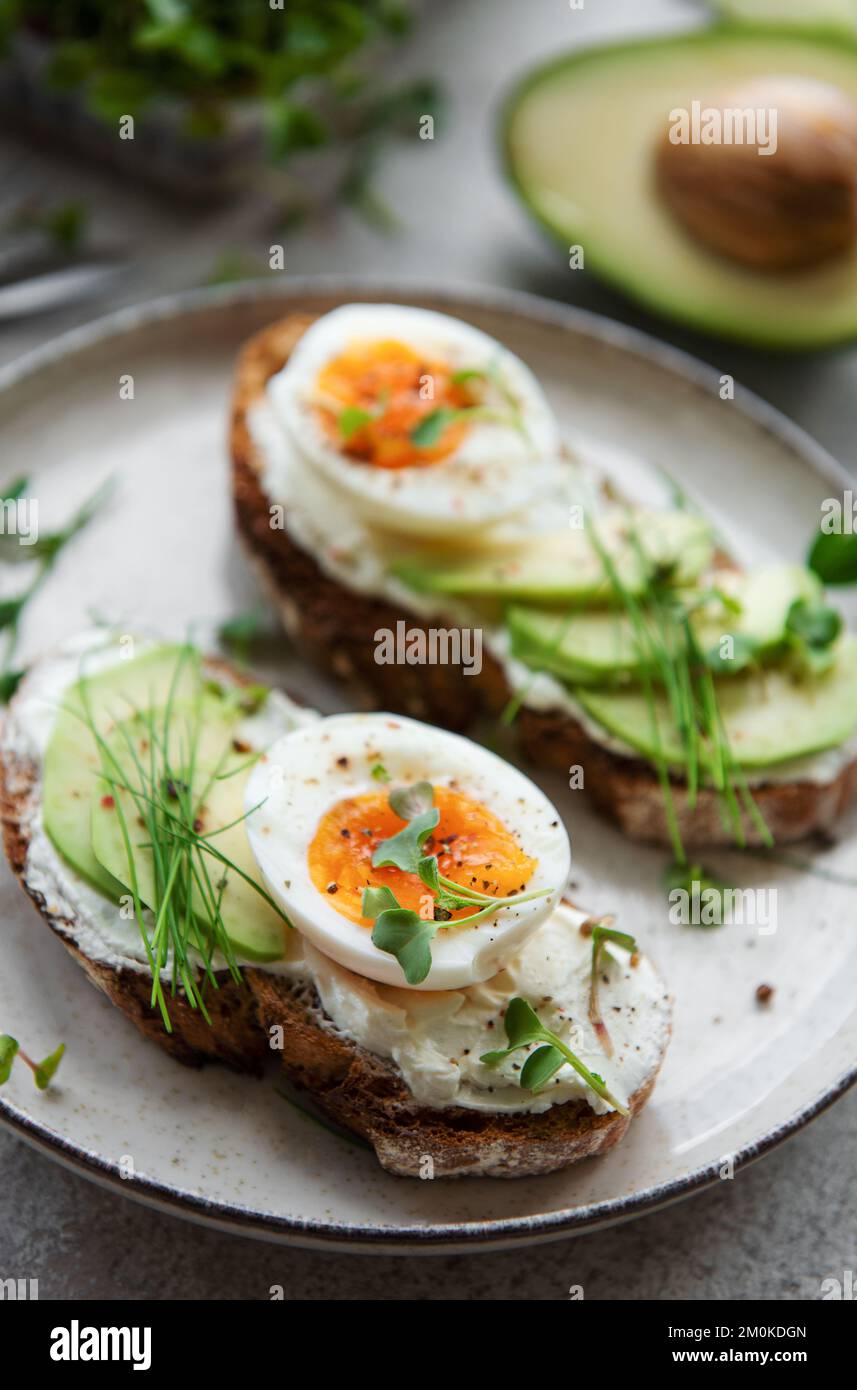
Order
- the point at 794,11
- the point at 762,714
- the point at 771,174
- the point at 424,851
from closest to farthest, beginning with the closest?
1. the point at 424,851
2. the point at 762,714
3. the point at 771,174
4. the point at 794,11

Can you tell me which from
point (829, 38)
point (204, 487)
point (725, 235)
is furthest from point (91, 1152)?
point (829, 38)

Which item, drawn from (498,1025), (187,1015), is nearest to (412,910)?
(498,1025)

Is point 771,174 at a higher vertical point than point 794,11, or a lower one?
lower

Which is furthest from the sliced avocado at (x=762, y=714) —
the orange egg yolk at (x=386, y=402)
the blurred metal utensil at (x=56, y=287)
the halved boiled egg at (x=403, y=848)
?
the blurred metal utensil at (x=56, y=287)

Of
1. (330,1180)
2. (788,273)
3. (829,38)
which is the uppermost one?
(829,38)

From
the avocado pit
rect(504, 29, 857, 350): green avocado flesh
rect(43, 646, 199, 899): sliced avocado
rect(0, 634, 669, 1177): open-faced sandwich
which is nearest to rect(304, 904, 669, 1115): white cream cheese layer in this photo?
rect(0, 634, 669, 1177): open-faced sandwich

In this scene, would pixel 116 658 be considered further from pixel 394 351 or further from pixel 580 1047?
pixel 580 1047

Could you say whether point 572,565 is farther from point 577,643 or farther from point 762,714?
point 762,714
